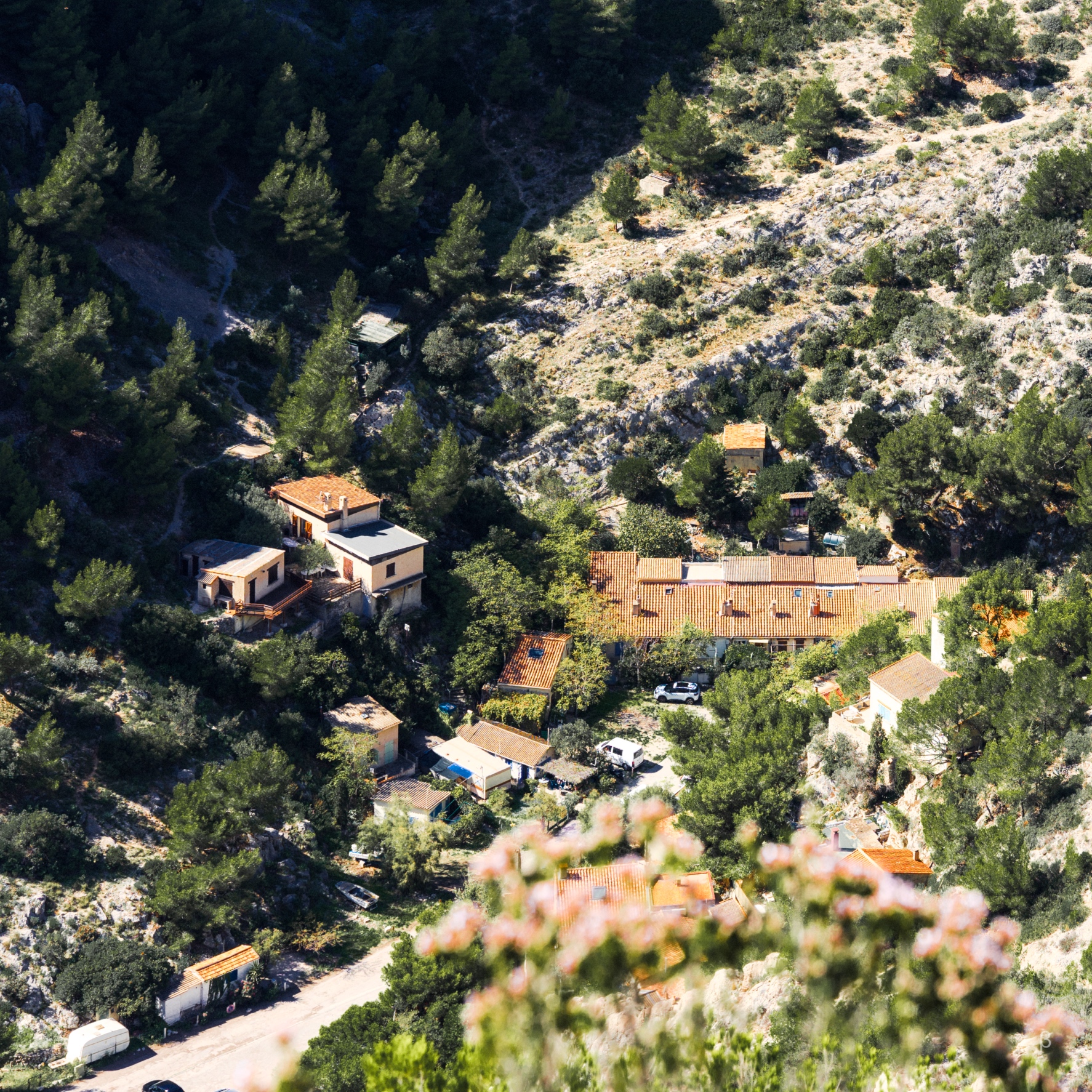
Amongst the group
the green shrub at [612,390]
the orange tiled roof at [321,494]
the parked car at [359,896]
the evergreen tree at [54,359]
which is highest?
the evergreen tree at [54,359]

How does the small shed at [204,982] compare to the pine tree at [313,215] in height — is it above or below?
below

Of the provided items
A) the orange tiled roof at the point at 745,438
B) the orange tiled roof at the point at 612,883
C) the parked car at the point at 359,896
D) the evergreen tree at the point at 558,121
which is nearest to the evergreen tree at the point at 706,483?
the orange tiled roof at the point at 745,438

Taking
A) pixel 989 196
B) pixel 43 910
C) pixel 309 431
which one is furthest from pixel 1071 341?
pixel 43 910

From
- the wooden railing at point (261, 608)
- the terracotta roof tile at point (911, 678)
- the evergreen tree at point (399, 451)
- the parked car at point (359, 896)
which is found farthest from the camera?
the evergreen tree at point (399, 451)

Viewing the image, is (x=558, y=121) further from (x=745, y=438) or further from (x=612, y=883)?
(x=612, y=883)

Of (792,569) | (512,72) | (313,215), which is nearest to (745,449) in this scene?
(792,569)

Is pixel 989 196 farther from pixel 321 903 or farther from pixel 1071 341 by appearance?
pixel 321 903

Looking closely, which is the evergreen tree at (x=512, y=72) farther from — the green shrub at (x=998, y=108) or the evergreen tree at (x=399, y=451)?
the evergreen tree at (x=399, y=451)

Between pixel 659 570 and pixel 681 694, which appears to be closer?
pixel 681 694
